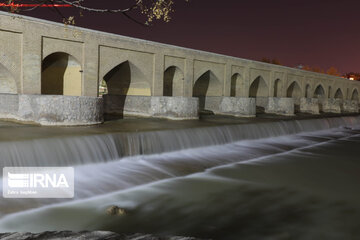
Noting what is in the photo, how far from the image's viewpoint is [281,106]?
16.0m

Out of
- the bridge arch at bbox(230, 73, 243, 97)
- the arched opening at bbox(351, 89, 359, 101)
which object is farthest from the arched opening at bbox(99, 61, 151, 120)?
the arched opening at bbox(351, 89, 359, 101)

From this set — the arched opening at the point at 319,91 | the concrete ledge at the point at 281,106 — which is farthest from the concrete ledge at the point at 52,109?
the arched opening at the point at 319,91

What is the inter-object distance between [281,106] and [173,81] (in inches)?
199

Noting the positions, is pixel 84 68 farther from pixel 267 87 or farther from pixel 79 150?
pixel 267 87

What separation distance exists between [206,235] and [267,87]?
16.5m

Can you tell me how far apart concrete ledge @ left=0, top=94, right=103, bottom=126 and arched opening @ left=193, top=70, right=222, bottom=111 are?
7.91 m

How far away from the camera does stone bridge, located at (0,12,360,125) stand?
27.8ft

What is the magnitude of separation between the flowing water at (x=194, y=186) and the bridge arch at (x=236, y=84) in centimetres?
834

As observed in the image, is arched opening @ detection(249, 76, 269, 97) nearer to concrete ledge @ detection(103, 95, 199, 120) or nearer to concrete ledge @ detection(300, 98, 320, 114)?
concrete ledge @ detection(300, 98, 320, 114)

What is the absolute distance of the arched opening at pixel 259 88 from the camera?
62.9 feet

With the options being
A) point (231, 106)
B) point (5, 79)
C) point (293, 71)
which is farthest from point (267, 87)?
point (5, 79)

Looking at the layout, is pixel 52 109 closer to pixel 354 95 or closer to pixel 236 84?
pixel 236 84

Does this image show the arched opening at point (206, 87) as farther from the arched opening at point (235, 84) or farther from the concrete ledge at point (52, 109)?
the concrete ledge at point (52, 109)

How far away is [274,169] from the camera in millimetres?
6375
